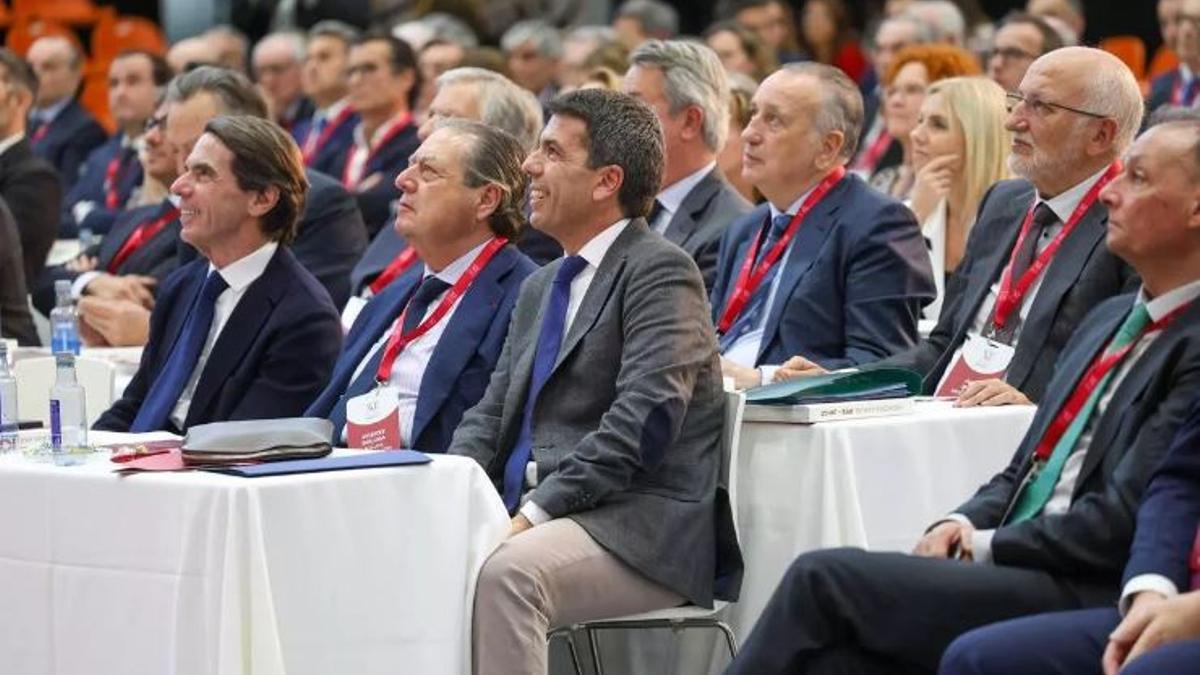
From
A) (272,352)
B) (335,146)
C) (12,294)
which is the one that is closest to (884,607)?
(272,352)

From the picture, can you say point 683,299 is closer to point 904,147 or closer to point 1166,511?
point 1166,511

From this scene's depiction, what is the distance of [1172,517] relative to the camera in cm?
362

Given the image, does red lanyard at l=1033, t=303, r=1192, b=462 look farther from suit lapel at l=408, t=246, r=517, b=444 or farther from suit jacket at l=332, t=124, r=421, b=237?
suit jacket at l=332, t=124, r=421, b=237

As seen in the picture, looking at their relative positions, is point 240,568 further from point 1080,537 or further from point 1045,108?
point 1045,108

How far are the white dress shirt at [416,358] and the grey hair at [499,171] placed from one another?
86mm

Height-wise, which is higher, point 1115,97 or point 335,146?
point 1115,97

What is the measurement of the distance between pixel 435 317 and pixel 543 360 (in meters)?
0.58

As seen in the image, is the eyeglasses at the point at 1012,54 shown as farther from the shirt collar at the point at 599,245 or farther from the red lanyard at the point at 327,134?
the shirt collar at the point at 599,245

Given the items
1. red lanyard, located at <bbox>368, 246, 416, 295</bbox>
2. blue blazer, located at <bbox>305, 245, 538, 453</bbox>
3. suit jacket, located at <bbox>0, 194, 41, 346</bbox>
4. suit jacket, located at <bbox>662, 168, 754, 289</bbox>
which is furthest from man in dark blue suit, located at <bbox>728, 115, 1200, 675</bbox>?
suit jacket, located at <bbox>0, 194, 41, 346</bbox>

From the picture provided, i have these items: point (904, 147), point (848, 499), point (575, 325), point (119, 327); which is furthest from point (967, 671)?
point (904, 147)

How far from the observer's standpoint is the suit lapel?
5.20 meters

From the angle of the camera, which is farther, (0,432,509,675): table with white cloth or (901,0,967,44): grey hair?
(901,0,967,44): grey hair

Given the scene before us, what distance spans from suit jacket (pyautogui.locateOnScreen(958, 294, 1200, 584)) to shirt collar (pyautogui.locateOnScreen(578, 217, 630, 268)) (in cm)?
123

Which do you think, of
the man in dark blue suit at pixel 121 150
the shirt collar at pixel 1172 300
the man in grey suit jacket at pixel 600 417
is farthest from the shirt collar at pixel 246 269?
the man in dark blue suit at pixel 121 150
